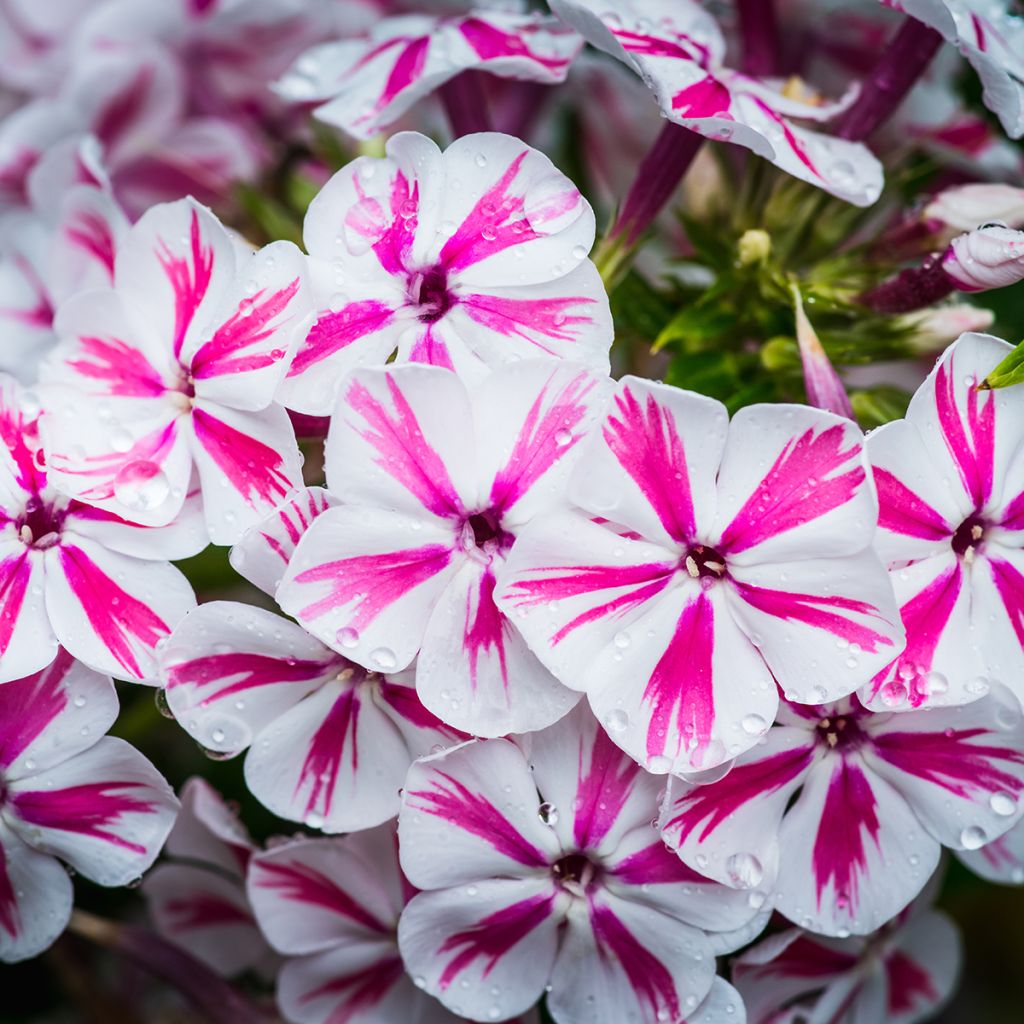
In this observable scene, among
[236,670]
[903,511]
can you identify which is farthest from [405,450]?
[903,511]

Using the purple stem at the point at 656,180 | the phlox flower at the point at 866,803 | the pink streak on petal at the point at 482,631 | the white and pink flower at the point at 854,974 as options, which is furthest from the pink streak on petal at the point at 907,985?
the purple stem at the point at 656,180

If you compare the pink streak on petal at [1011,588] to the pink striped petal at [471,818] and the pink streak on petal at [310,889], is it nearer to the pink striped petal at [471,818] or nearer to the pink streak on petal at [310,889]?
the pink striped petal at [471,818]

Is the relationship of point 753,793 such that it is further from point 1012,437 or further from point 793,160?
point 793,160

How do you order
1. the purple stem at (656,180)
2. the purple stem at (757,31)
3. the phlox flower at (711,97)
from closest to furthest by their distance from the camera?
the phlox flower at (711,97)
the purple stem at (656,180)
the purple stem at (757,31)

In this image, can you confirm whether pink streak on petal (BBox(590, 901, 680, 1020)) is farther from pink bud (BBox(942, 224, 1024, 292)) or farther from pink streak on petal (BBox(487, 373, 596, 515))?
pink bud (BBox(942, 224, 1024, 292))

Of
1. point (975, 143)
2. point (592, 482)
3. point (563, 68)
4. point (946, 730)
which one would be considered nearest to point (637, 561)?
point (592, 482)

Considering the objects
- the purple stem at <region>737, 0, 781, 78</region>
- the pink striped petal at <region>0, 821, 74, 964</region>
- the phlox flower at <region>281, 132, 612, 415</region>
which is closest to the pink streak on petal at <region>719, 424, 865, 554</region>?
the phlox flower at <region>281, 132, 612, 415</region>

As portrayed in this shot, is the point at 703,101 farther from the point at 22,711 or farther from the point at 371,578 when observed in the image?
the point at 22,711
